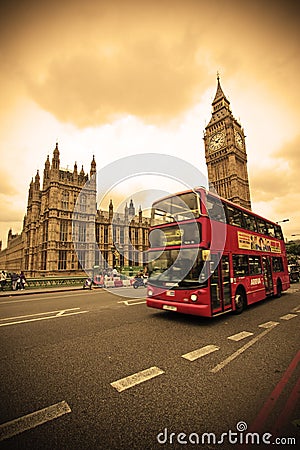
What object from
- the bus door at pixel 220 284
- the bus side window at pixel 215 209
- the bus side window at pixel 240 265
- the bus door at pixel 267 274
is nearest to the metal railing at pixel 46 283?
the bus door at pixel 220 284

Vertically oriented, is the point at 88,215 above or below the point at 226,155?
below

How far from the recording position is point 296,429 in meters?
2.48

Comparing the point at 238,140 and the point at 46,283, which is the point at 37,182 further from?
the point at 238,140

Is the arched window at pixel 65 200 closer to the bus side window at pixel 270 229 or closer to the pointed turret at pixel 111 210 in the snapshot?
the pointed turret at pixel 111 210

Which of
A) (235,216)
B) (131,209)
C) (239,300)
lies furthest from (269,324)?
(131,209)

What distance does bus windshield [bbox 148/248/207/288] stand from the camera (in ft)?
22.0

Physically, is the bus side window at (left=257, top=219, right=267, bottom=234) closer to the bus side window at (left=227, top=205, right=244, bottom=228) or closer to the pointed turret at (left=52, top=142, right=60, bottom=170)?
the bus side window at (left=227, top=205, right=244, bottom=228)

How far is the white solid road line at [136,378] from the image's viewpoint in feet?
11.1

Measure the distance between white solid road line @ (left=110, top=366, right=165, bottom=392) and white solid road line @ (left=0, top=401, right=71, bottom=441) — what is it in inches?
32.1

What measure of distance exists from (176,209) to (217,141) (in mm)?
71102

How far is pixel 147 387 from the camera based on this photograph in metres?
3.36

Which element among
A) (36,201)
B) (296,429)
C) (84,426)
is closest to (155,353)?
(84,426)

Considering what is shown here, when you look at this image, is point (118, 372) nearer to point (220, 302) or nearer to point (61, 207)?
point (220, 302)
